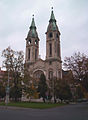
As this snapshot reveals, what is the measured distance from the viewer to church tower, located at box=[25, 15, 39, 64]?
242 feet

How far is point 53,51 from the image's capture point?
67438 millimetres

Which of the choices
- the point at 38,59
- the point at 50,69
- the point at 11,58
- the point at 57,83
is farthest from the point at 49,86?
the point at 11,58

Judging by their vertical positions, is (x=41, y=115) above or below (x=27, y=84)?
below

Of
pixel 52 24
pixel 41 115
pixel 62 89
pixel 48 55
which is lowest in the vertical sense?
pixel 41 115

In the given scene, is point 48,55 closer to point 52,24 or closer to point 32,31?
point 52,24

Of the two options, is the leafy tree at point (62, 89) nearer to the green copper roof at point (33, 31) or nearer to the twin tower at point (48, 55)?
the twin tower at point (48, 55)

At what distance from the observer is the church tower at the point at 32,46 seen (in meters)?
73.9

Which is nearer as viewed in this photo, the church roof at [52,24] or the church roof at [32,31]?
the church roof at [52,24]

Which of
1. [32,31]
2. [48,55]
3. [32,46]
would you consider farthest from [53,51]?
[32,31]

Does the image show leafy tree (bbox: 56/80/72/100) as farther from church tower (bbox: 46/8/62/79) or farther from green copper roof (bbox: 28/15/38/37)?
green copper roof (bbox: 28/15/38/37)

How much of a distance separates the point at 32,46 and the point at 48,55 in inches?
405

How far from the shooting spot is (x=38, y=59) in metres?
70.6

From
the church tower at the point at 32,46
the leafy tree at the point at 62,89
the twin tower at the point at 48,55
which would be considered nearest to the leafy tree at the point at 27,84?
the leafy tree at the point at 62,89

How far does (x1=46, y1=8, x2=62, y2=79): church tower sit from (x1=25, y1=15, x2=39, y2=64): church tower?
7.75 m
